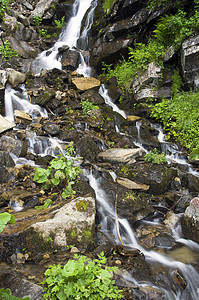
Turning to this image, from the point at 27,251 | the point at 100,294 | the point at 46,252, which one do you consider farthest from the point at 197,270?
the point at 27,251

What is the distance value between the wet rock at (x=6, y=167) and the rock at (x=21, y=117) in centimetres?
266

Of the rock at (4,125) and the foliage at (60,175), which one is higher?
the rock at (4,125)

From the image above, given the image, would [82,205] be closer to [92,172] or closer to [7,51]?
[92,172]

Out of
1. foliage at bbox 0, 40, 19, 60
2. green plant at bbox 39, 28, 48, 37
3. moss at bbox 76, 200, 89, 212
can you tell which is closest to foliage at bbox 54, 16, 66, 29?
green plant at bbox 39, 28, 48, 37

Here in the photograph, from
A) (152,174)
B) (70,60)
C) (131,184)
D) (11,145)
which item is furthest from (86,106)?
(70,60)

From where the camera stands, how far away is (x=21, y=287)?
2334 mm

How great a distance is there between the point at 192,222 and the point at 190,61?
23.9 feet

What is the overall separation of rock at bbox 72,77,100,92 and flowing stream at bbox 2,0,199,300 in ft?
2.46

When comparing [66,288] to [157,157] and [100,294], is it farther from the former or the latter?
[157,157]

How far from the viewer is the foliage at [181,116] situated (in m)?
8.32

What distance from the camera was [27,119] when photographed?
8.03m

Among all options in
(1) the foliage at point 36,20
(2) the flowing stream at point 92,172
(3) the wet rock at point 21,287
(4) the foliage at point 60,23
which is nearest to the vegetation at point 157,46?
(2) the flowing stream at point 92,172

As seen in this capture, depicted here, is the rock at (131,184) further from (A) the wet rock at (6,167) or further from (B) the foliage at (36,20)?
(B) the foliage at (36,20)

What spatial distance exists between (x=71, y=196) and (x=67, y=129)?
413 centimetres
